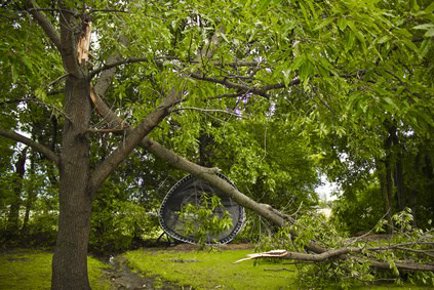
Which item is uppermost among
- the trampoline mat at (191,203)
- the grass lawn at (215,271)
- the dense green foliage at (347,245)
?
the trampoline mat at (191,203)

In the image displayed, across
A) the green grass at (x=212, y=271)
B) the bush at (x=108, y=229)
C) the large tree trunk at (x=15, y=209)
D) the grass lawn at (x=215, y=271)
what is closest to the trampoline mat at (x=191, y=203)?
the green grass at (x=212, y=271)

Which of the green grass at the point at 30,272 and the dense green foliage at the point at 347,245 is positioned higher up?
the dense green foliage at the point at 347,245

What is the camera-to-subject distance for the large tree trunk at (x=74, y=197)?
21.4ft

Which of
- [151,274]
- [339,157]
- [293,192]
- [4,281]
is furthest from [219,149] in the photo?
[4,281]

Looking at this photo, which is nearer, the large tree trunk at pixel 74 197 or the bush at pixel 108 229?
the large tree trunk at pixel 74 197

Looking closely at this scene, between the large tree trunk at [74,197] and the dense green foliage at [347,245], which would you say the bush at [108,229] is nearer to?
the large tree trunk at [74,197]

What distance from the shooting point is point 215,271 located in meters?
11.1

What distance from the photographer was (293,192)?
17453mm

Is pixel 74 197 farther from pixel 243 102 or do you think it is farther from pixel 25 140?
pixel 243 102

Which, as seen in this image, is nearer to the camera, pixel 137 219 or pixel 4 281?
pixel 4 281

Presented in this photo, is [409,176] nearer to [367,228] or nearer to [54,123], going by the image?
[367,228]

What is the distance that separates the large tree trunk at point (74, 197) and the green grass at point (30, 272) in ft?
8.86

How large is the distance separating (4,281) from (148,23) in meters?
7.45

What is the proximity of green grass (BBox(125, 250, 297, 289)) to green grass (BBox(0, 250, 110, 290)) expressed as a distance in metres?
1.55
